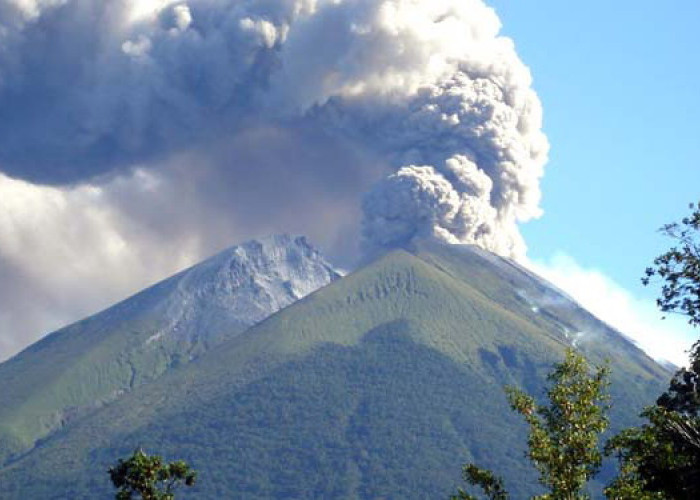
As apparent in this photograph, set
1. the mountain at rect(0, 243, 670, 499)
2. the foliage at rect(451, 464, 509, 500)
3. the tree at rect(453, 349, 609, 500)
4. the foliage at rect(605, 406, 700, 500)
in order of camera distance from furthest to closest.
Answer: the mountain at rect(0, 243, 670, 499) → the foliage at rect(451, 464, 509, 500) → the tree at rect(453, 349, 609, 500) → the foliage at rect(605, 406, 700, 500)

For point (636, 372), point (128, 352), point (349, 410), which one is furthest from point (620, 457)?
point (128, 352)

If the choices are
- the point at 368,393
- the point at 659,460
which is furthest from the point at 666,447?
the point at 368,393

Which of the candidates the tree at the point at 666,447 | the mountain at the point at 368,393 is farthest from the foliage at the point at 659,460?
the mountain at the point at 368,393

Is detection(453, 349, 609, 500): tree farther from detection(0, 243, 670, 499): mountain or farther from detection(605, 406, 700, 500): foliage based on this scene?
detection(0, 243, 670, 499): mountain

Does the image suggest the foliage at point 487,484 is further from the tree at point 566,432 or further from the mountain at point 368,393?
the mountain at point 368,393

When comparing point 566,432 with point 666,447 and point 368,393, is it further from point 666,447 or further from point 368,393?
point 368,393

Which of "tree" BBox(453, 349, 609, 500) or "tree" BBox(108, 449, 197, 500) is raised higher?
"tree" BBox(108, 449, 197, 500)

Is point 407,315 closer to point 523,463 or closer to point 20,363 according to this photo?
point 523,463

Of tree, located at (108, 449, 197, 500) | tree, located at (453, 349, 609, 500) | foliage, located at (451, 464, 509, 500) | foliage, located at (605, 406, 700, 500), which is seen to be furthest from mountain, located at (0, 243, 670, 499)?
tree, located at (453, 349, 609, 500)
